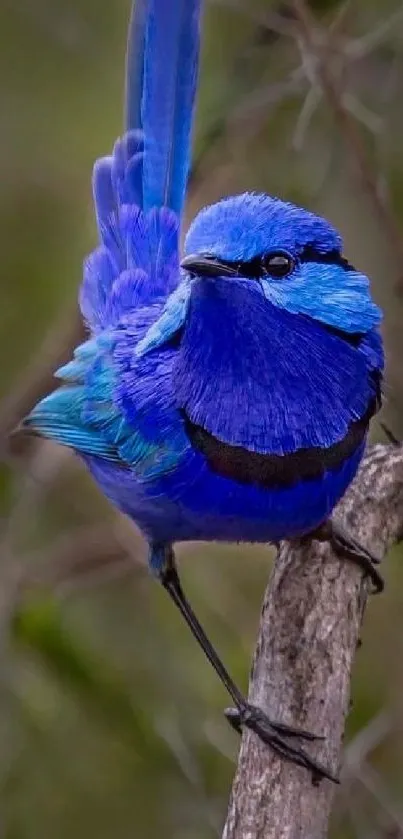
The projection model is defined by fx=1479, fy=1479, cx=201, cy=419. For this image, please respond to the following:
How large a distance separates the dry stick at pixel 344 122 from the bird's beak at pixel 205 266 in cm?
124

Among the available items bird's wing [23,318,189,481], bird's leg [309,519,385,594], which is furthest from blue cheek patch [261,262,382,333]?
bird's leg [309,519,385,594]

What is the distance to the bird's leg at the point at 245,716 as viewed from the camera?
8.87 ft

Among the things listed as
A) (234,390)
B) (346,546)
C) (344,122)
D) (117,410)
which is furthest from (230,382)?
(344,122)

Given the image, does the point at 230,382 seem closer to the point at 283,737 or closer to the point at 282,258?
the point at 282,258

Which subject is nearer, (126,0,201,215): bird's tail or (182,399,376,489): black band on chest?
(182,399,376,489): black band on chest

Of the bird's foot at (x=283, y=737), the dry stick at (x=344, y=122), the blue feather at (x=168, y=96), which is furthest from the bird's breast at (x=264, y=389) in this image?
the dry stick at (x=344, y=122)

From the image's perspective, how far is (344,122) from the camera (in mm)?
3703

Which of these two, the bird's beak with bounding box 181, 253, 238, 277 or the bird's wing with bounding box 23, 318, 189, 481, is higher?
the bird's beak with bounding box 181, 253, 238, 277

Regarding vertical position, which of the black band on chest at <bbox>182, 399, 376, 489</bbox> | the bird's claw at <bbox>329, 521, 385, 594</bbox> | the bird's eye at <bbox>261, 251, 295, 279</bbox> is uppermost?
the bird's eye at <bbox>261, 251, 295, 279</bbox>

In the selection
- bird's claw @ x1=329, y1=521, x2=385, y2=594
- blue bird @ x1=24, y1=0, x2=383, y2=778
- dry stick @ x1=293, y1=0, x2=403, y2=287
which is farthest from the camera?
dry stick @ x1=293, y1=0, x2=403, y2=287

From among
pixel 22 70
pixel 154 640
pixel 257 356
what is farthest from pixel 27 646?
pixel 22 70

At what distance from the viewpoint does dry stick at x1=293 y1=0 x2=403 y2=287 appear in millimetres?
3627

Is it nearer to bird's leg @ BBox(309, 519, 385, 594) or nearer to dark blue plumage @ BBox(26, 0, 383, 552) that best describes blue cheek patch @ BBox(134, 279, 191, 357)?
dark blue plumage @ BBox(26, 0, 383, 552)

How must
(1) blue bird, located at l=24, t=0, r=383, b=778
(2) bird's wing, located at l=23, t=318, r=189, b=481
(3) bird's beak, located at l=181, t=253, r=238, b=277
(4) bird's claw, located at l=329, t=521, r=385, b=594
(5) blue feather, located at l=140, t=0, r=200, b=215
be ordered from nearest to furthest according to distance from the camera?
(3) bird's beak, located at l=181, t=253, r=238, b=277, (1) blue bird, located at l=24, t=0, r=383, b=778, (2) bird's wing, located at l=23, t=318, r=189, b=481, (4) bird's claw, located at l=329, t=521, r=385, b=594, (5) blue feather, located at l=140, t=0, r=200, b=215
